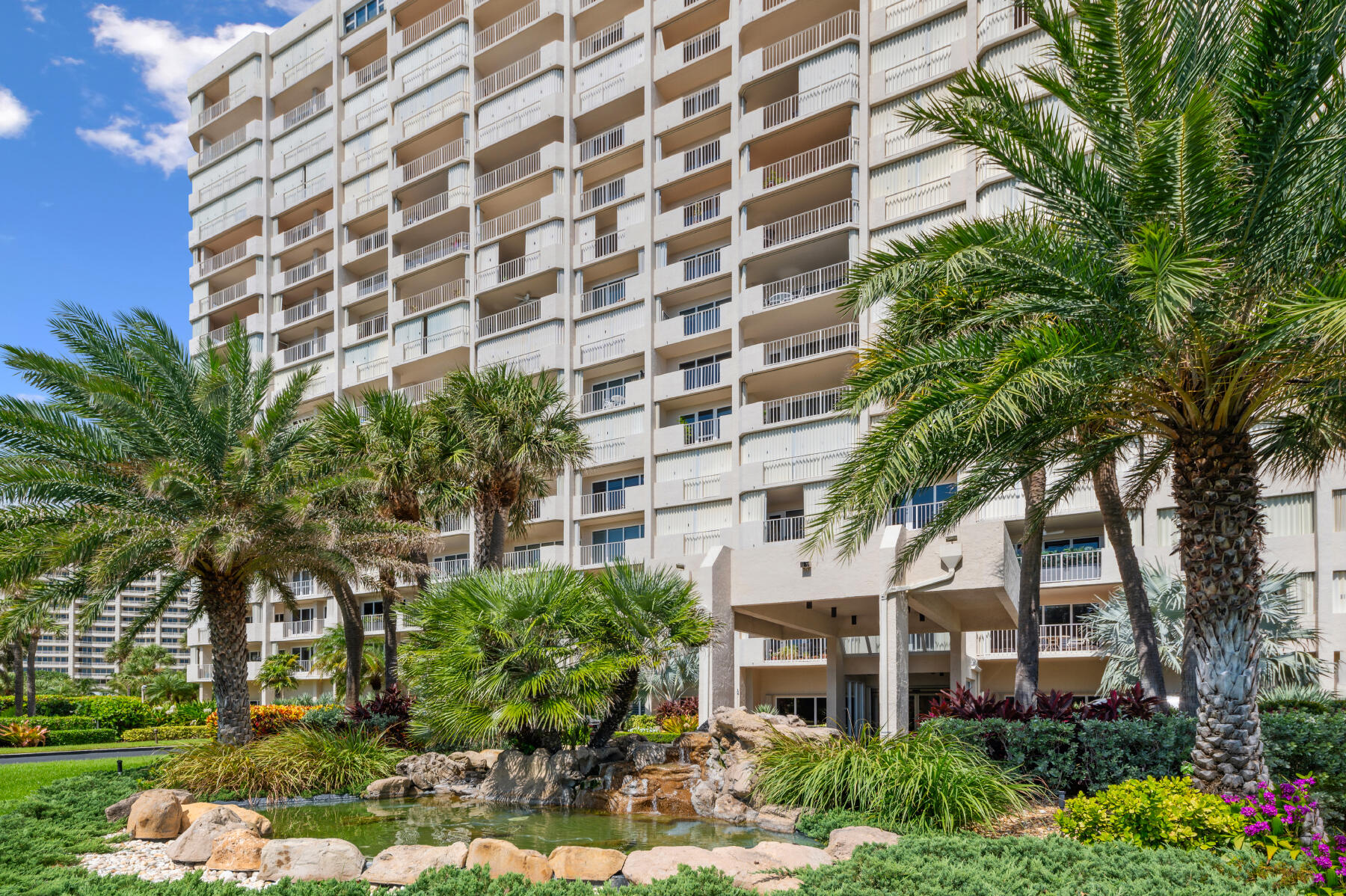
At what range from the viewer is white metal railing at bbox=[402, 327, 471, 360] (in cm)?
4788

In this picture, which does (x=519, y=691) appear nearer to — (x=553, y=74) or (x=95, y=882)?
(x=95, y=882)

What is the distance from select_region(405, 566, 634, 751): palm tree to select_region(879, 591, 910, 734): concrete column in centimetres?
555

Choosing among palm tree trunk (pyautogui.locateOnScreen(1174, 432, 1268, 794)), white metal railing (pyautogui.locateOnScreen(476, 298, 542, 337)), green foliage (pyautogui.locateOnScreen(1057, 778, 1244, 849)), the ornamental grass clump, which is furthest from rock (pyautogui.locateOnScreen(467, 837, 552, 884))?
white metal railing (pyautogui.locateOnScreen(476, 298, 542, 337))

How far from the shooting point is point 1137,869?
9094mm

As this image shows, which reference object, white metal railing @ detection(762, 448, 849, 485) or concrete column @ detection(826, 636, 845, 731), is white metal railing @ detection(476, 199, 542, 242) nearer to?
white metal railing @ detection(762, 448, 849, 485)

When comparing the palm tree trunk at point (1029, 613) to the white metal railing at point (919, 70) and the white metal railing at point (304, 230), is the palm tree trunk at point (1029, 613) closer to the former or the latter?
the white metal railing at point (919, 70)

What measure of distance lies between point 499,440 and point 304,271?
3588cm

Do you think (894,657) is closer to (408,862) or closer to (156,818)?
(408,862)

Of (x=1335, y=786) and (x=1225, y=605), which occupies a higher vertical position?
(x=1225, y=605)

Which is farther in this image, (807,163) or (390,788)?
(807,163)

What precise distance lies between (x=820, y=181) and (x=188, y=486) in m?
26.0

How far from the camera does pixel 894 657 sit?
20.9 metres

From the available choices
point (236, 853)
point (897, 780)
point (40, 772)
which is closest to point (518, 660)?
point (236, 853)

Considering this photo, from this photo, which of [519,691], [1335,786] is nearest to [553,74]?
[519,691]
